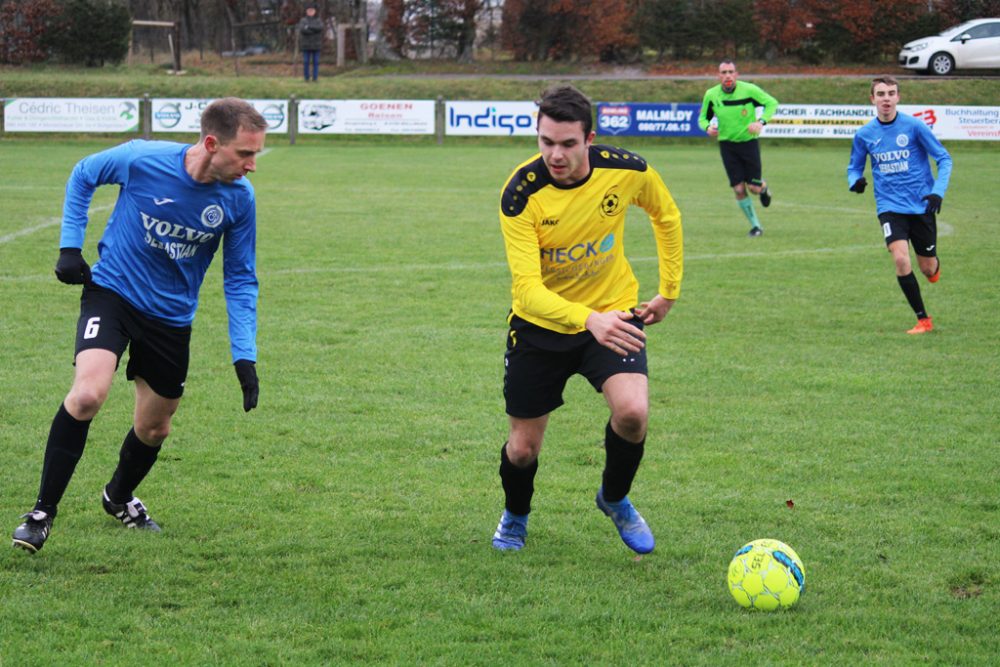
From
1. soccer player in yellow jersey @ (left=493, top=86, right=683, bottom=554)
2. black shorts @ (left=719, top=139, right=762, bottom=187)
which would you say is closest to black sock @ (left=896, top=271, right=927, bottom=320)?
soccer player in yellow jersey @ (left=493, top=86, right=683, bottom=554)

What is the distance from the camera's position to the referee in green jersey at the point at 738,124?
53.4ft

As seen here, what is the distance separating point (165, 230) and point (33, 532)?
1373 mm

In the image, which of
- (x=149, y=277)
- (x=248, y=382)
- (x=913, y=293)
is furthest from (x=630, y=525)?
(x=913, y=293)

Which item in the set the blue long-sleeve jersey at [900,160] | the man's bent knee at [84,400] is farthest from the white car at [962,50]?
the man's bent knee at [84,400]

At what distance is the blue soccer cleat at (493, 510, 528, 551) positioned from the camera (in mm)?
5223

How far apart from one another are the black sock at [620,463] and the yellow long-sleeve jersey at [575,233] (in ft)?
1.68

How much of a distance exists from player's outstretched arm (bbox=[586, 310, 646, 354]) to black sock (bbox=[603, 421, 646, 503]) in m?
0.62

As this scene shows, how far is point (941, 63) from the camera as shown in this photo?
37.6 m

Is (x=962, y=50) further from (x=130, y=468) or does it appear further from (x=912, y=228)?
(x=130, y=468)

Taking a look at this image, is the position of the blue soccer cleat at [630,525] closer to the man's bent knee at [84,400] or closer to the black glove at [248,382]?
the black glove at [248,382]

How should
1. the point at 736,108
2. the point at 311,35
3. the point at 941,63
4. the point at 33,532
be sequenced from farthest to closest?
the point at 941,63 → the point at 311,35 → the point at 736,108 → the point at 33,532

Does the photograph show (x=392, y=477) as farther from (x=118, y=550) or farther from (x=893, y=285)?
(x=893, y=285)

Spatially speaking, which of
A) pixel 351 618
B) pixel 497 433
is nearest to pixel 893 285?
pixel 497 433

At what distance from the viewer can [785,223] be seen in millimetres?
17500
